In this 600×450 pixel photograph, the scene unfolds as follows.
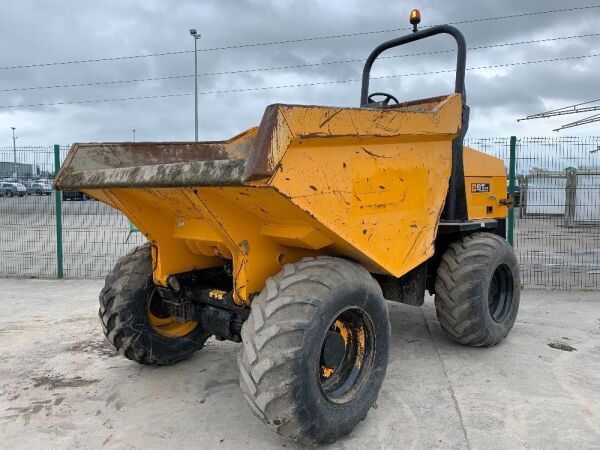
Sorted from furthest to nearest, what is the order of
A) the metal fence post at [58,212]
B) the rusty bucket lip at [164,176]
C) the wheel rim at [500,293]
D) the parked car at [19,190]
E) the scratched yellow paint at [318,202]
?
the parked car at [19,190] < the metal fence post at [58,212] < the wheel rim at [500,293] < the scratched yellow paint at [318,202] < the rusty bucket lip at [164,176]

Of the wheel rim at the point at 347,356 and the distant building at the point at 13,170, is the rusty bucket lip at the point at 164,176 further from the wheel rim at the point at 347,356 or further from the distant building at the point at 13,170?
the distant building at the point at 13,170

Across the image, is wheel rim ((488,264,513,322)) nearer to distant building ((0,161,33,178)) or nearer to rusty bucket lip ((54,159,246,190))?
Result: rusty bucket lip ((54,159,246,190))

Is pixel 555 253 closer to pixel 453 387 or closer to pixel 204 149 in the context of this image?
pixel 453 387

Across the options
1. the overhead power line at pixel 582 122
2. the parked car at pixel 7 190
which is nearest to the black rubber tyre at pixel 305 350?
the parked car at pixel 7 190

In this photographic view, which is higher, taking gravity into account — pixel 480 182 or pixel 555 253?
pixel 480 182

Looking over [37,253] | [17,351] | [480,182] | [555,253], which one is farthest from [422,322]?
[37,253]

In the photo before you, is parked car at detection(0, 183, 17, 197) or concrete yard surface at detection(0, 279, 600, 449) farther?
parked car at detection(0, 183, 17, 197)

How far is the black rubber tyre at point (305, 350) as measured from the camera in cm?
262

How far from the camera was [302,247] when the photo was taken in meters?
3.24

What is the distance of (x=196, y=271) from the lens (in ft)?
12.7

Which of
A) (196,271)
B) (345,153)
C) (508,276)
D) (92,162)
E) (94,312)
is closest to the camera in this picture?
(345,153)

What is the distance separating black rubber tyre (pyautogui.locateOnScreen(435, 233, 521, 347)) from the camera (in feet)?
13.9

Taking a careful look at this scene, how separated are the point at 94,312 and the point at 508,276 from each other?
4696 mm

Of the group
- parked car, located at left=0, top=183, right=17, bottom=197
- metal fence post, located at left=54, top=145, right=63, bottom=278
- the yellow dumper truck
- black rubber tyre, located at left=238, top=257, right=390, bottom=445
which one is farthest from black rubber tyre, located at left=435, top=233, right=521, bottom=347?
parked car, located at left=0, top=183, right=17, bottom=197
